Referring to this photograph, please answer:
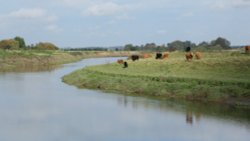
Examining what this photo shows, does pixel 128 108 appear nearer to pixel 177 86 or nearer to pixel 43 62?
pixel 177 86

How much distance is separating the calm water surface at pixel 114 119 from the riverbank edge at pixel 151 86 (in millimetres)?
1463

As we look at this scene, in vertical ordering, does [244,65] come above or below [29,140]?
above

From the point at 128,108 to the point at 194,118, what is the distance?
5232mm

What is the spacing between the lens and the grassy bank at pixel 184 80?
30.1 meters

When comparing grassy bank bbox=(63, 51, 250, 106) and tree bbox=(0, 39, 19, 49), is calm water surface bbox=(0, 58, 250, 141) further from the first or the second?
tree bbox=(0, 39, 19, 49)

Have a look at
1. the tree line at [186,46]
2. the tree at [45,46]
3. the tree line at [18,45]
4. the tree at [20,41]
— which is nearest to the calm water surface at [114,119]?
the tree line at [186,46]

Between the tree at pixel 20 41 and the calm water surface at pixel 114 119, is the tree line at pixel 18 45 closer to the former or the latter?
the tree at pixel 20 41

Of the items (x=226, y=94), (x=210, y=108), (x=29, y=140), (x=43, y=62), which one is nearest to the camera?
(x=29, y=140)

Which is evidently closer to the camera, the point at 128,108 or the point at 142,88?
the point at 128,108

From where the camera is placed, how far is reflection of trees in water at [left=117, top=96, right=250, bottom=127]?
25.0m

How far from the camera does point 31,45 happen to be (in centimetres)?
14825

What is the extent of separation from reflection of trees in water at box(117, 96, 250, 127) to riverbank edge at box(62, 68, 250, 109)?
3.49 ft

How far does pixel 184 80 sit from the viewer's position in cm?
3394

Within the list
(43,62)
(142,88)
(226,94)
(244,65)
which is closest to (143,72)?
(142,88)
